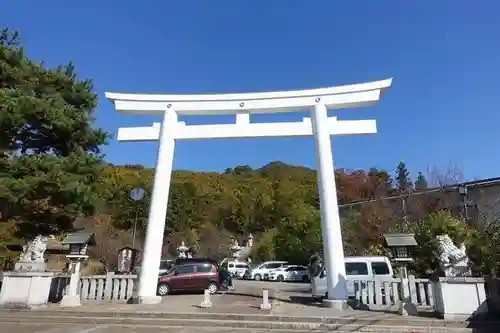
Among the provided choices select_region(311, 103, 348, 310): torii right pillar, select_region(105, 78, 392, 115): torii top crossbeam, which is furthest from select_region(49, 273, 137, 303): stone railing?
select_region(311, 103, 348, 310): torii right pillar

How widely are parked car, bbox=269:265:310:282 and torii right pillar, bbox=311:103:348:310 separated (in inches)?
710

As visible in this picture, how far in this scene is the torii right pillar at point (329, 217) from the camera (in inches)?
428

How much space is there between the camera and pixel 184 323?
8891mm

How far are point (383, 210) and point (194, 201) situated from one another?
2451 cm

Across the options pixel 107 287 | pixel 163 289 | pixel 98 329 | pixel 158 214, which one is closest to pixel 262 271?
pixel 163 289

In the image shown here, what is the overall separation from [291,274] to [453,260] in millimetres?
21057

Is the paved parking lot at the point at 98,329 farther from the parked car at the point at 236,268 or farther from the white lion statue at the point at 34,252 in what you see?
the parked car at the point at 236,268

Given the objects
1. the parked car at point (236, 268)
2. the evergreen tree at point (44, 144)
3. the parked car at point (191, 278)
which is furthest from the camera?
the parked car at point (236, 268)

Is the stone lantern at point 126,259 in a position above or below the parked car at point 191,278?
above

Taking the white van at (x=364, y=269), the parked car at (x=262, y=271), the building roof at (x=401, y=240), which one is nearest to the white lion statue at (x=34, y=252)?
the white van at (x=364, y=269)

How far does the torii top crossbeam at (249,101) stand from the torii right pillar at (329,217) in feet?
1.59

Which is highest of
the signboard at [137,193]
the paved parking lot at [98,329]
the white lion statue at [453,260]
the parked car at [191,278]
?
the signboard at [137,193]

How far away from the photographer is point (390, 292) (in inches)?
457

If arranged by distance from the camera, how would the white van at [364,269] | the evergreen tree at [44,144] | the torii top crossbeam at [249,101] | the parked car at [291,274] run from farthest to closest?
the parked car at [291,274] < the white van at [364,269] < the torii top crossbeam at [249,101] < the evergreen tree at [44,144]
